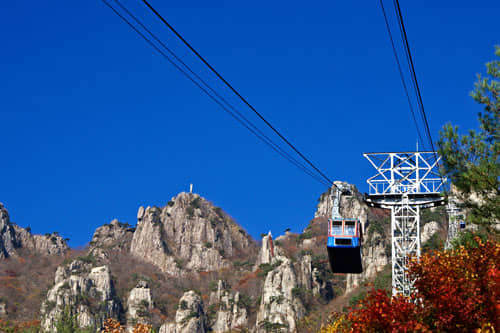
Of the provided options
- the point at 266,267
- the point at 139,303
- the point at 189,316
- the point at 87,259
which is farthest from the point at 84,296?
the point at 266,267

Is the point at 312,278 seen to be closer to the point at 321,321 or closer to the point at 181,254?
the point at 321,321

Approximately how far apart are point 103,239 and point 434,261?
173 m

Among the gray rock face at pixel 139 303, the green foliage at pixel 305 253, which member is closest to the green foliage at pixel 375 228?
the green foliage at pixel 305 253

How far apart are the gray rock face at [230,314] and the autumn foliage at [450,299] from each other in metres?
107

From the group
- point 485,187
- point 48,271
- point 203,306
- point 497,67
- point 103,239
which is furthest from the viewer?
point 103,239

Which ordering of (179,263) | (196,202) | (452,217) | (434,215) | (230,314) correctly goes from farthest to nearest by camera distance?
(196,202)
(179,263)
(230,314)
(434,215)
(452,217)

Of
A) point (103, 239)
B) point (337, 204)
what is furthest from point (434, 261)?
point (103, 239)

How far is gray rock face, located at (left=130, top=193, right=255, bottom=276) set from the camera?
597 feet

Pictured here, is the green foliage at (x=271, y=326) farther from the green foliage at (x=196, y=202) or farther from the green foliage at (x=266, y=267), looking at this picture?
the green foliage at (x=196, y=202)

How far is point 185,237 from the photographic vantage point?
7421 inches

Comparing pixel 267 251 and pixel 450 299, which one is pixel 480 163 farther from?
pixel 267 251

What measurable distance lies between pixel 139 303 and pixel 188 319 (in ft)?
55.0

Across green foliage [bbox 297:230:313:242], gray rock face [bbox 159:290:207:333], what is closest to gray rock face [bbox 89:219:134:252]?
green foliage [bbox 297:230:313:242]

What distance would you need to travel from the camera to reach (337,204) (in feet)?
144
